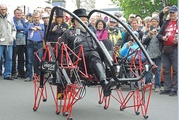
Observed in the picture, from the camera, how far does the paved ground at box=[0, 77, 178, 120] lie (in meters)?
7.21

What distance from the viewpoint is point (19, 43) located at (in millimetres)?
12148

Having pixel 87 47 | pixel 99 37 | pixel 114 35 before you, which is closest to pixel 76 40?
pixel 87 47

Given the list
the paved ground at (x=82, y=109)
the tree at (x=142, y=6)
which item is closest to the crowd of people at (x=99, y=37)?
the paved ground at (x=82, y=109)

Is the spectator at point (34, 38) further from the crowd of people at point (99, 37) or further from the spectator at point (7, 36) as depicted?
the spectator at point (7, 36)

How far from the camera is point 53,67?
6.80 meters

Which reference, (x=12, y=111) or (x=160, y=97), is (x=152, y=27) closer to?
(x=160, y=97)

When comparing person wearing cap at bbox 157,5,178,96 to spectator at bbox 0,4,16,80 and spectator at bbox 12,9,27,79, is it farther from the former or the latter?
spectator at bbox 0,4,16,80

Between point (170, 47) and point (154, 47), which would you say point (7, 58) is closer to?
point (154, 47)

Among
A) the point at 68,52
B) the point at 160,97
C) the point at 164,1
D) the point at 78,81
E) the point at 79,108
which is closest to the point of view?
the point at 78,81

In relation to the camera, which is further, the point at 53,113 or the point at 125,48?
the point at 125,48

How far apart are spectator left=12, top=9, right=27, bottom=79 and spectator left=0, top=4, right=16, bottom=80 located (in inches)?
9.4

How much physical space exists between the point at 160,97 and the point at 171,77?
3.50ft

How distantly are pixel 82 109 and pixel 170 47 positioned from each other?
10.2 ft

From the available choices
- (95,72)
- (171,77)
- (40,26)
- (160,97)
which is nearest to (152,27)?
(171,77)
